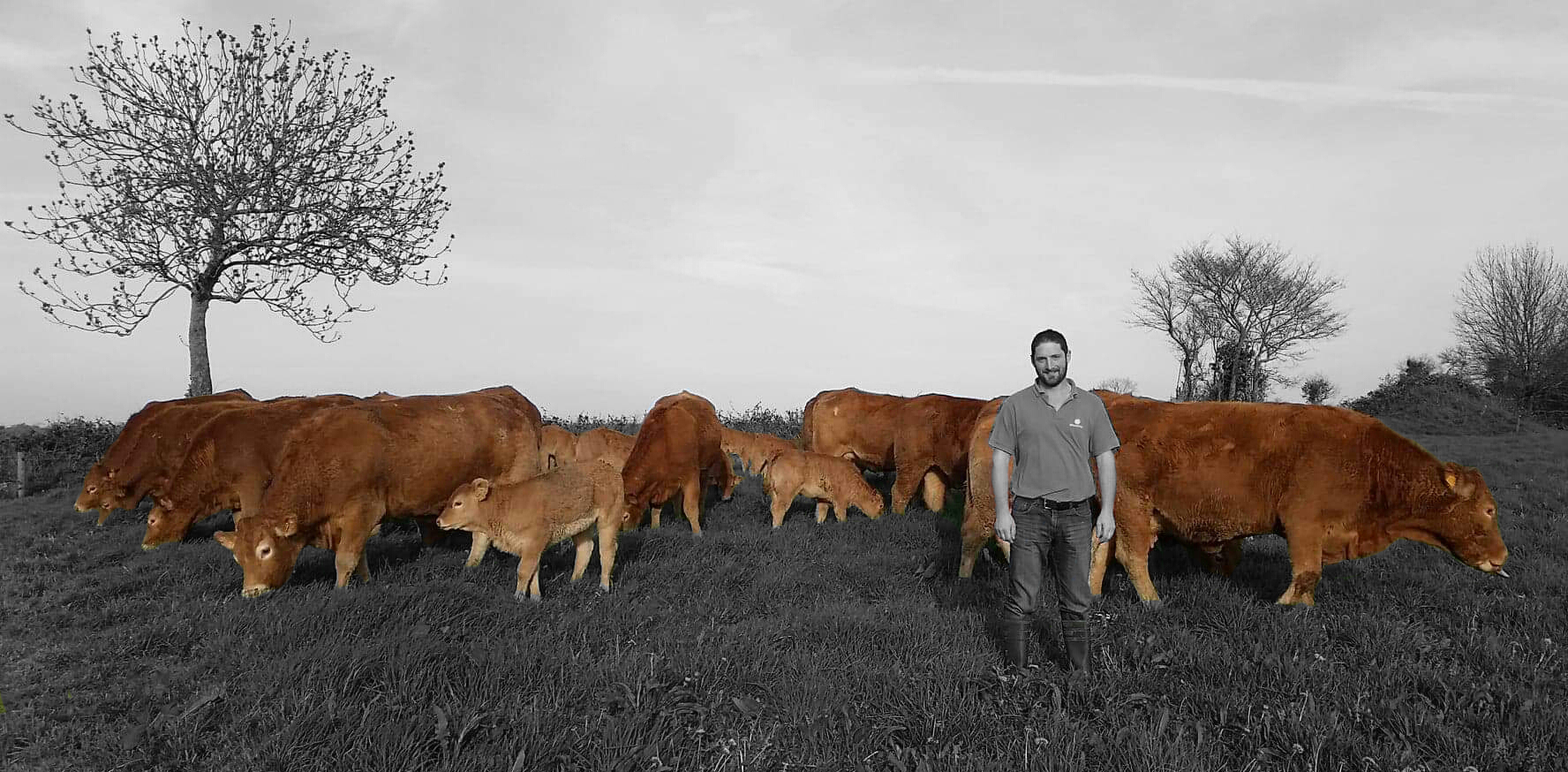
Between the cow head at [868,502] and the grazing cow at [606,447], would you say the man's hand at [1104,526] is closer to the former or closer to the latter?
the cow head at [868,502]

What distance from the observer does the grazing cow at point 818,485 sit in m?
11.3

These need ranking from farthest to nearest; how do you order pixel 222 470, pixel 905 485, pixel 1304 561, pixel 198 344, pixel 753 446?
pixel 198 344, pixel 753 446, pixel 905 485, pixel 222 470, pixel 1304 561

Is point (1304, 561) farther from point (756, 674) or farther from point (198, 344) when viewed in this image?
point (198, 344)

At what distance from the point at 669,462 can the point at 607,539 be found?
2567 mm

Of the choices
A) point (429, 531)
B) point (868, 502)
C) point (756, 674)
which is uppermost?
point (868, 502)

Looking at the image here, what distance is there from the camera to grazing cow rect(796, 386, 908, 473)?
13664mm

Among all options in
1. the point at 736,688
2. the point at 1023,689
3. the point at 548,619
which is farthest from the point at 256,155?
the point at 1023,689

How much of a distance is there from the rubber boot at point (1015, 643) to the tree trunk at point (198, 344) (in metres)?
19.9

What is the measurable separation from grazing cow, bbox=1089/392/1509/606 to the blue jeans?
1.90m

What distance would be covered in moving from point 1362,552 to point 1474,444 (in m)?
27.3

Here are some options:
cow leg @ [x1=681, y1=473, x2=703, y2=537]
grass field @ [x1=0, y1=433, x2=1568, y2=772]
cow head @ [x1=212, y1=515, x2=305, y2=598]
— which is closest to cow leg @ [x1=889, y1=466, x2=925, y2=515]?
cow leg @ [x1=681, y1=473, x2=703, y2=537]

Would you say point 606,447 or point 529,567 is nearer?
point 529,567

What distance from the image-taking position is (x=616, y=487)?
7.78 metres

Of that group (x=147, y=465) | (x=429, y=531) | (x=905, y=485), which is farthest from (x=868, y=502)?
(x=147, y=465)
